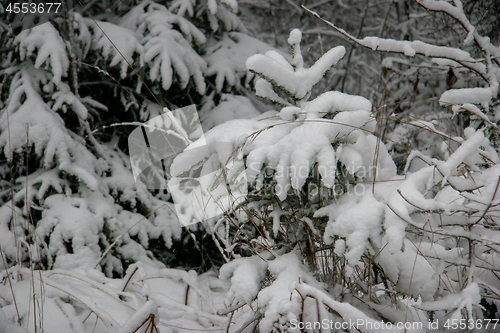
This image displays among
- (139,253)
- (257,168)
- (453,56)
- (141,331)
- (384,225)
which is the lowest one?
(139,253)

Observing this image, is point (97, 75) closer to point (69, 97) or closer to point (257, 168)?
point (69, 97)

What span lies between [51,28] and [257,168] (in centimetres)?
199

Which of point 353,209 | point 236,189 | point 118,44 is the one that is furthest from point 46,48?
point 353,209

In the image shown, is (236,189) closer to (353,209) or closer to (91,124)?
(353,209)

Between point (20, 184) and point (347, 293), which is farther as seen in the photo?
point (20, 184)

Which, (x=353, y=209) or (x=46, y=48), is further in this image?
(x=46, y=48)

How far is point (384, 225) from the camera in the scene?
91cm

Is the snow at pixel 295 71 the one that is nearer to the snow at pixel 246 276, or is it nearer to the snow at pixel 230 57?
the snow at pixel 246 276

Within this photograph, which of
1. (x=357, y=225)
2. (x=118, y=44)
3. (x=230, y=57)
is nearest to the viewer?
(x=357, y=225)

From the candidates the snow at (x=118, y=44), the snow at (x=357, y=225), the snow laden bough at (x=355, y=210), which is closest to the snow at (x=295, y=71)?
the snow laden bough at (x=355, y=210)

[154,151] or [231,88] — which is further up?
[231,88]

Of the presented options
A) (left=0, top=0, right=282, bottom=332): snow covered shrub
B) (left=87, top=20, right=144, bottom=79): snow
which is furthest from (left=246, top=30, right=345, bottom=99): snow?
(left=87, top=20, right=144, bottom=79): snow

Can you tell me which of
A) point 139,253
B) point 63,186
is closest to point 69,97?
point 63,186

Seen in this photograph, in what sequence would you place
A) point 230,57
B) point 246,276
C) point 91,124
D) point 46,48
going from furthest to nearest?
point 230,57, point 91,124, point 46,48, point 246,276
